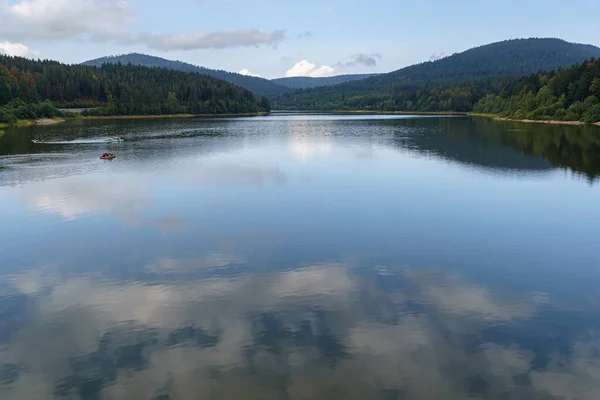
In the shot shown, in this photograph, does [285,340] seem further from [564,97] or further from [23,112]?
[23,112]

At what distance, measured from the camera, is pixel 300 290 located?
21.0 metres

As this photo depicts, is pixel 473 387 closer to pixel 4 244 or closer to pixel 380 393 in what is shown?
pixel 380 393

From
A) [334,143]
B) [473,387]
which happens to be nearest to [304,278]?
[473,387]

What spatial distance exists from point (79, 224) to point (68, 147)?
5790cm

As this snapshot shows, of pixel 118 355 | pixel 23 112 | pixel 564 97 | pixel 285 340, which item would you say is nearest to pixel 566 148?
pixel 285 340

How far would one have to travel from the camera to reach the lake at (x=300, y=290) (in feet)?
48.0

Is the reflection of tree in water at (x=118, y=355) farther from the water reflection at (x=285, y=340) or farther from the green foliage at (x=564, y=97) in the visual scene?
the green foliage at (x=564, y=97)

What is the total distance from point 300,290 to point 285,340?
4470mm

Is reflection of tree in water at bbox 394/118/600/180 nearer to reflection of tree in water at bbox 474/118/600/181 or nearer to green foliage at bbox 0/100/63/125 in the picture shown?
reflection of tree in water at bbox 474/118/600/181

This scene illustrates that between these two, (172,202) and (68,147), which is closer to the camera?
(172,202)

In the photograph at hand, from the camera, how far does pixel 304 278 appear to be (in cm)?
2238

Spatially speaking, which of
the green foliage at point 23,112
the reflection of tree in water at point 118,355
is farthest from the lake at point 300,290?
the green foliage at point 23,112

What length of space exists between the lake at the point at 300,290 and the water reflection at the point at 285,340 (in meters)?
0.07

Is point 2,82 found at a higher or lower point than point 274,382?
higher
